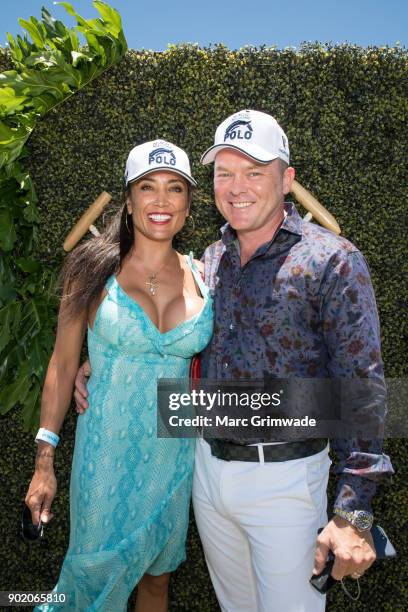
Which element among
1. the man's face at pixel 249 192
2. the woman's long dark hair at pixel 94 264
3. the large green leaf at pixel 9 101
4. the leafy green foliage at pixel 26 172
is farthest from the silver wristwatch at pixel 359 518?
the large green leaf at pixel 9 101

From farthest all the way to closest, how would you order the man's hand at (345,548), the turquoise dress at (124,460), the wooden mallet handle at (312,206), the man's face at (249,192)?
the wooden mallet handle at (312,206), the turquoise dress at (124,460), the man's face at (249,192), the man's hand at (345,548)

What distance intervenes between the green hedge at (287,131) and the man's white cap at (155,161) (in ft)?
2.01

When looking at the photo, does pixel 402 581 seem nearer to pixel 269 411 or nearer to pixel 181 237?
pixel 269 411

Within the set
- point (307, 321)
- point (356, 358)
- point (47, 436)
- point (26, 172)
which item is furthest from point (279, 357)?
point (26, 172)

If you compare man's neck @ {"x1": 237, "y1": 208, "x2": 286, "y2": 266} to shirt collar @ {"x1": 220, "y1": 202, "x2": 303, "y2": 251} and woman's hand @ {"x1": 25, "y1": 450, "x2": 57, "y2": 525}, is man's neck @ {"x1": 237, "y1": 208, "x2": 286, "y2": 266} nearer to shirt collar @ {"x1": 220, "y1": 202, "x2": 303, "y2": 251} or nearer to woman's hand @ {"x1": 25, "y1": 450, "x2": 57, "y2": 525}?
shirt collar @ {"x1": 220, "y1": 202, "x2": 303, "y2": 251}

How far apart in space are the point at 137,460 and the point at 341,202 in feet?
5.55

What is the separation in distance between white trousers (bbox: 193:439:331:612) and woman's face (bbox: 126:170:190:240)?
960 millimetres

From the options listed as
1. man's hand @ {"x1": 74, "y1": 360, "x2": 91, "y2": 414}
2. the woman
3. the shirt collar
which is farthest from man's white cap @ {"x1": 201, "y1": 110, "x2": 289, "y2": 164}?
man's hand @ {"x1": 74, "y1": 360, "x2": 91, "y2": 414}

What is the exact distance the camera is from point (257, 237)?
2381mm

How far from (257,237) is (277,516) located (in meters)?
1.05

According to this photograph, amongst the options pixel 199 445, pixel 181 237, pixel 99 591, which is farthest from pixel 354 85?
pixel 99 591

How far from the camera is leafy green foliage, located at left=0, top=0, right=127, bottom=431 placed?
10.1 feet

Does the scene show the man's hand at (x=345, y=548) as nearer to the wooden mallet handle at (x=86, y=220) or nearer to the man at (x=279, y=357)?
the man at (x=279, y=357)

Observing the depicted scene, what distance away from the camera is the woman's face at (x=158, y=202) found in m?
2.58
